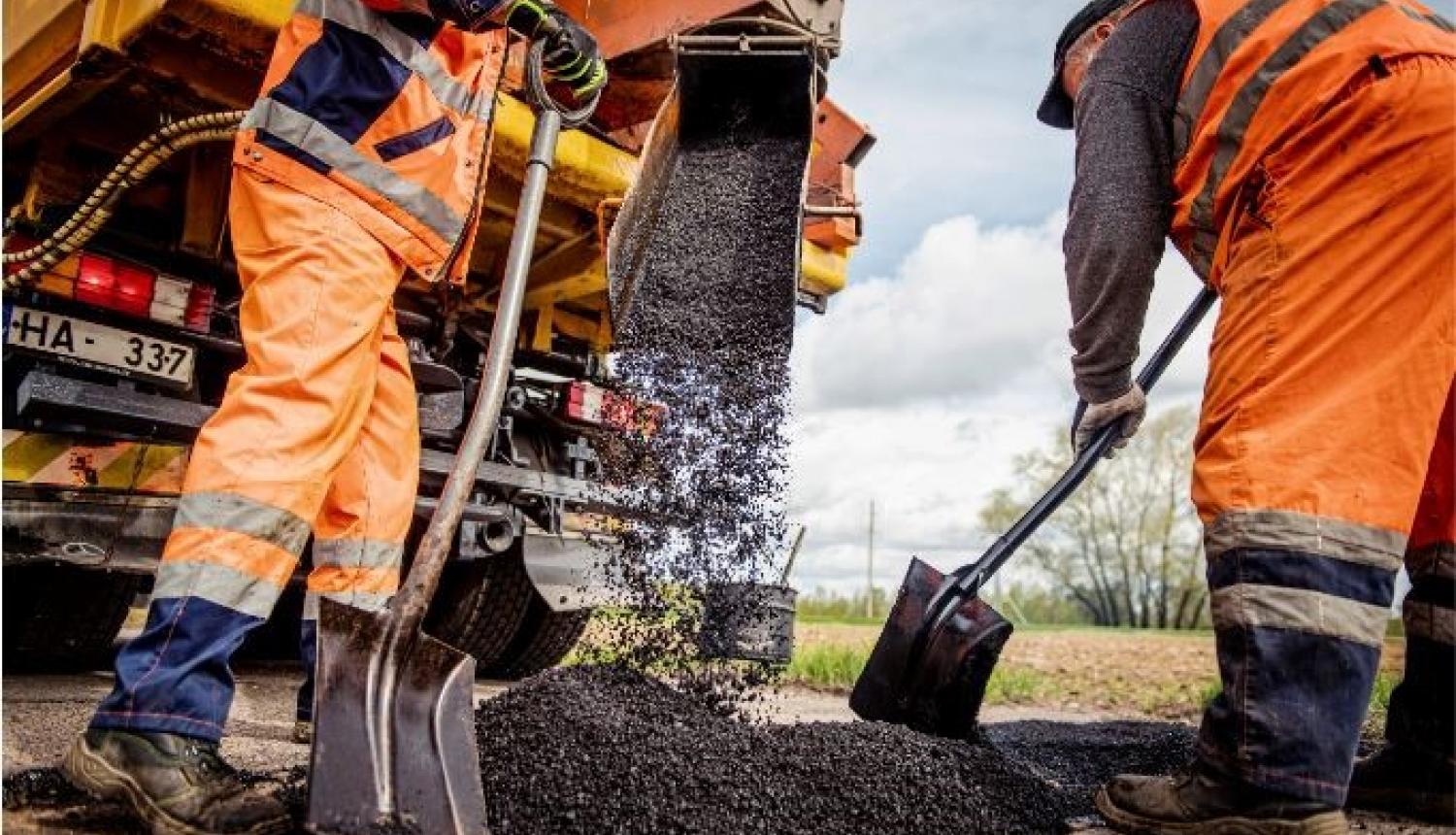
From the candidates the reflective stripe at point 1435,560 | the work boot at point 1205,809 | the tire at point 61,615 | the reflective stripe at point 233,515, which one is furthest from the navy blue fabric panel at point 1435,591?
the tire at point 61,615

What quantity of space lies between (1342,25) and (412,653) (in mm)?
1760

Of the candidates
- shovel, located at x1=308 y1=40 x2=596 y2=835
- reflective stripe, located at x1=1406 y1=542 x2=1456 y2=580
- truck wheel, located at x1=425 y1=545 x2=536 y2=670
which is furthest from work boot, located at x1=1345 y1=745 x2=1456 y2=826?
truck wheel, located at x1=425 y1=545 x2=536 y2=670

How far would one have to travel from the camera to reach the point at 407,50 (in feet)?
6.14

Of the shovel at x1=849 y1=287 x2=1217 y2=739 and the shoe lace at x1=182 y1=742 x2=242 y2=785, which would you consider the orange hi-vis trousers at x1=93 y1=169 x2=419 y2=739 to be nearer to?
the shoe lace at x1=182 y1=742 x2=242 y2=785

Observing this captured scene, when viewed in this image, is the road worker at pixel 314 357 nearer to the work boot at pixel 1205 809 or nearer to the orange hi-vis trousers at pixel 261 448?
the orange hi-vis trousers at pixel 261 448

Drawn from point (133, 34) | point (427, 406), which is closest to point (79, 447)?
point (427, 406)

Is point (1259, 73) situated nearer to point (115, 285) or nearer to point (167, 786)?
point (167, 786)

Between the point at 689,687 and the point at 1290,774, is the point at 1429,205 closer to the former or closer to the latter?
the point at 1290,774

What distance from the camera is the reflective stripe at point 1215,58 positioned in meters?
1.66

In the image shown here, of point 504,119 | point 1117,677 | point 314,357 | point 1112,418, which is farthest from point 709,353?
point 1117,677

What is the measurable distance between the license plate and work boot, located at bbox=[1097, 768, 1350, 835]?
2366 millimetres

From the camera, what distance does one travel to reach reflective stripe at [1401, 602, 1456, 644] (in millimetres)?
1895

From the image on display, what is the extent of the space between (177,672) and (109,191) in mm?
1491

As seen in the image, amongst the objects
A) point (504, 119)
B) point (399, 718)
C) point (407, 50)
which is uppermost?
point (504, 119)
